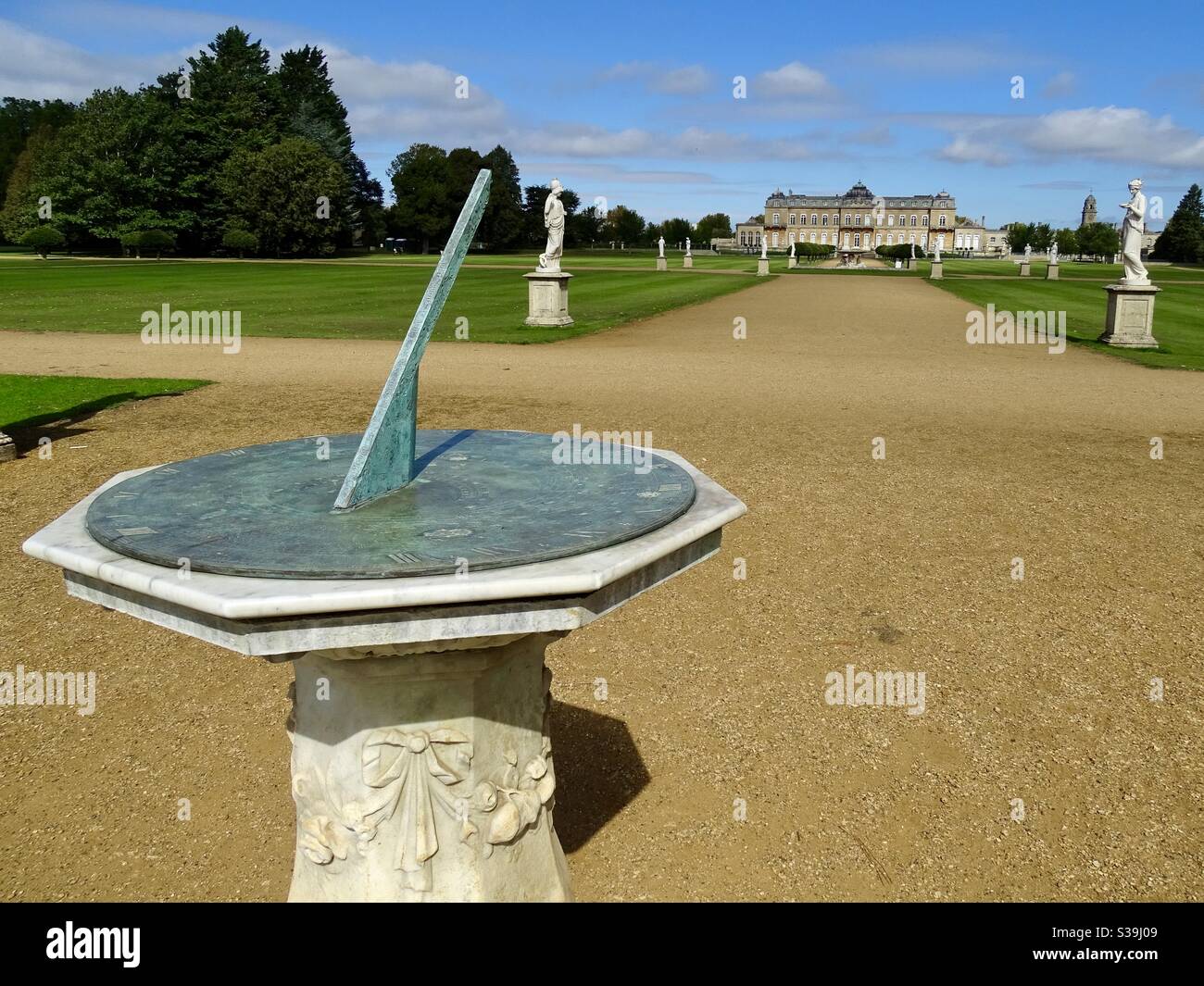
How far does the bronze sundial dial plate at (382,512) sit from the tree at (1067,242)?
5099 inches

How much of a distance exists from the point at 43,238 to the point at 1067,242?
11282 centimetres

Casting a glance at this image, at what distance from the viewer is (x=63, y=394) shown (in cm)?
1491

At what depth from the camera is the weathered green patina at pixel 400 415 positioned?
11.4 ft

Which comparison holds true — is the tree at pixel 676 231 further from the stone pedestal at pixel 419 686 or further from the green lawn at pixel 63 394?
the stone pedestal at pixel 419 686

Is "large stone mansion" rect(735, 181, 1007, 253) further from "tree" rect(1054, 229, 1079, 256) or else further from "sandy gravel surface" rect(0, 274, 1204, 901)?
"sandy gravel surface" rect(0, 274, 1204, 901)

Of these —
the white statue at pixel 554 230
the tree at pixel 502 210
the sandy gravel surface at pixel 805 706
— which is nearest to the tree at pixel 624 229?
the tree at pixel 502 210

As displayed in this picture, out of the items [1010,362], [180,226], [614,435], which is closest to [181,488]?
[614,435]

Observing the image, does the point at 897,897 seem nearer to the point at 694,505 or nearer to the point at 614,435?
the point at 694,505

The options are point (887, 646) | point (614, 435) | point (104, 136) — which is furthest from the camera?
point (104, 136)

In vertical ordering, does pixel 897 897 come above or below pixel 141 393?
below

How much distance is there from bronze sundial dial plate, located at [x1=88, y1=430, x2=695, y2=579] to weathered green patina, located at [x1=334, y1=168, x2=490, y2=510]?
7 cm

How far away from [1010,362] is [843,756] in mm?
17265

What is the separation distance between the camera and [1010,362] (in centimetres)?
2047

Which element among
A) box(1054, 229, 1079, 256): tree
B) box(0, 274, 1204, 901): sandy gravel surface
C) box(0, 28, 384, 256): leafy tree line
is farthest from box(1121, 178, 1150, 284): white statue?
box(1054, 229, 1079, 256): tree
